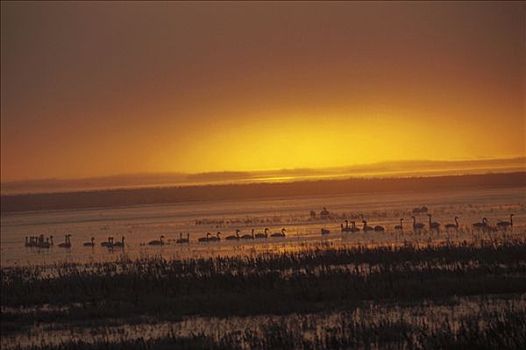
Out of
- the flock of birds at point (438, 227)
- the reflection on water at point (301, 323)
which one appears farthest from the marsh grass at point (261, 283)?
the flock of birds at point (438, 227)

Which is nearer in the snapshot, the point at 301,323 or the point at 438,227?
the point at 301,323

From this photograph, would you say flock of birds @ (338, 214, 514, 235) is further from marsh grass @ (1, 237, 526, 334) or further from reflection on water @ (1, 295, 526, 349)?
reflection on water @ (1, 295, 526, 349)

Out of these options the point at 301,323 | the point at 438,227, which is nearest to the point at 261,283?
the point at 301,323

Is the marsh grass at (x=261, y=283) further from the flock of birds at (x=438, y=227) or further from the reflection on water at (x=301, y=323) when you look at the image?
the flock of birds at (x=438, y=227)

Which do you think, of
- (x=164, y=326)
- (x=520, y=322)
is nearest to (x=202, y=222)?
(x=164, y=326)

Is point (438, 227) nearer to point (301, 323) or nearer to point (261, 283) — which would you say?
point (261, 283)

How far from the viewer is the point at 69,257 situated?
29891mm

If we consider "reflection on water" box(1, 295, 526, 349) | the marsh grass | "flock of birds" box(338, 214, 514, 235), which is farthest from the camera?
"flock of birds" box(338, 214, 514, 235)

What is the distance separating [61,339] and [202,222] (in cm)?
3326

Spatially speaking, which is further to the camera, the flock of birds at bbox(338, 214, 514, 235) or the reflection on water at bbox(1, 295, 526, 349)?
the flock of birds at bbox(338, 214, 514, 235)

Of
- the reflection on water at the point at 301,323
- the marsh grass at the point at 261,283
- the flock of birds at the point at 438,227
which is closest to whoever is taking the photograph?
the reflection on water at the point at 301,323

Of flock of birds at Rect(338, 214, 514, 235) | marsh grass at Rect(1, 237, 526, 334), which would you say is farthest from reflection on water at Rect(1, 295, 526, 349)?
flock of birds at Rect(338, 214, 514, 235)

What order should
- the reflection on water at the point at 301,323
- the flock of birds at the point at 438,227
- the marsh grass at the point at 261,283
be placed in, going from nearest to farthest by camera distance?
the reflection on water at the point at 301,323, the marsh grass at the point at 261,283, the flock of birds at the point at 438,227

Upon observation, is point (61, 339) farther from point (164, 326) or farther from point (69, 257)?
point (69, 257)
